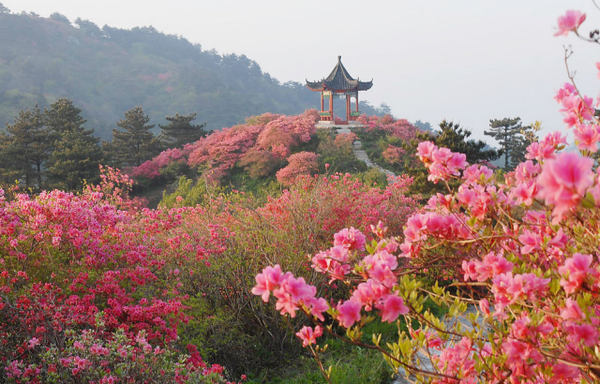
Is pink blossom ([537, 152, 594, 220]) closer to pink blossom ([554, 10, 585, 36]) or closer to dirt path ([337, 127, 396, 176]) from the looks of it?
pink blossom ([554, 10, 585, 36])

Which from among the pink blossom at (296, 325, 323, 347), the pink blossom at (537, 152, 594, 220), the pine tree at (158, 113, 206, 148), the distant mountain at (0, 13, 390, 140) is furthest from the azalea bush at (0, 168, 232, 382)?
the distant mountain at (0, 13, 390, 140)

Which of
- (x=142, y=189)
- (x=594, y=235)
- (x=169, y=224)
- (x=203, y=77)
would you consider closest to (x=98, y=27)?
(x=203, y=77)

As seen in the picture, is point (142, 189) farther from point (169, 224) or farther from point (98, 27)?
point (98, 27)

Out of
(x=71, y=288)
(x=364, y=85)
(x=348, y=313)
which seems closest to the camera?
(x=348, y=313)

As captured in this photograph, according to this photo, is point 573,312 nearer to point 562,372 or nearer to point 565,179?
point 562,372

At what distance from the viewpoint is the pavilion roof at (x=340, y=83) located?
20625mm

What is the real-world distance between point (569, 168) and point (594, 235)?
799 mm

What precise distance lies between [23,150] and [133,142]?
409cm

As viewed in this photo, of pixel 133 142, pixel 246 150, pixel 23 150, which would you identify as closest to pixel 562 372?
pixel 246 150

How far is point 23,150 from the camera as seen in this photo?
50.8 feet

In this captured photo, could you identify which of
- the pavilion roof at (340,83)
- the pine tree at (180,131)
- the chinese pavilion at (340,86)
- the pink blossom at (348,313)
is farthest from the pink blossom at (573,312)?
the pavilion roof at (340,83)

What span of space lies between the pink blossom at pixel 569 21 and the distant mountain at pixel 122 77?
3209cm

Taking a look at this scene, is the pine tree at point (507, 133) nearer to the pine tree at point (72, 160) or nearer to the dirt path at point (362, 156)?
the dirt path at point (362, 156)

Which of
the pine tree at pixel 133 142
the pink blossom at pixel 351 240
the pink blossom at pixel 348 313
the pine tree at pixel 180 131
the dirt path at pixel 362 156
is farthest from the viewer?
the pine tree at pixel 180 131
